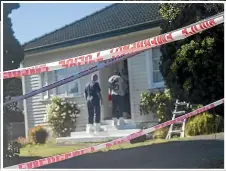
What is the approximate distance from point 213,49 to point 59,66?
235 centimetres

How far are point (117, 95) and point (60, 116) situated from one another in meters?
1.13

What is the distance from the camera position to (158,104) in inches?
338

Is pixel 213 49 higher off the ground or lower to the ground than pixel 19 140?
higher

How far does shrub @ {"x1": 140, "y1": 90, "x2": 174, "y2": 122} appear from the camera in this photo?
8242 mm

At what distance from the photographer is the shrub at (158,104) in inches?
324

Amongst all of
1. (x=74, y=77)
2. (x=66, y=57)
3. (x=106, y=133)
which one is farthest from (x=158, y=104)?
(x=74, y=77)

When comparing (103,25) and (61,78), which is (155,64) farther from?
(61,78)

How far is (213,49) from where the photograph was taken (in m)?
6.43

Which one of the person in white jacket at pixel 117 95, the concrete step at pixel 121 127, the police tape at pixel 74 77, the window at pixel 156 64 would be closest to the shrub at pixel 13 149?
the police tape at pixel 74 77

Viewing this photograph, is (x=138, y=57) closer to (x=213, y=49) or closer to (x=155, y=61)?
(x=155, y=61)

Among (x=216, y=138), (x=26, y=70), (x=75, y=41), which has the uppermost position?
(x=75, y=41)

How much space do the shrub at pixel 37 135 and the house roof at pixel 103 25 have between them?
1305mm

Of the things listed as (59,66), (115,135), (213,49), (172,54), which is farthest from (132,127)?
(59,66)

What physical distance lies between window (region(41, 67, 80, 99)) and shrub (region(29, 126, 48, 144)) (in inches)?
22.2
